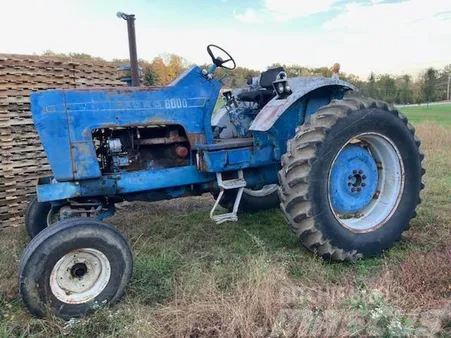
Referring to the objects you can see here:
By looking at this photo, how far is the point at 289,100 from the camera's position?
386cm

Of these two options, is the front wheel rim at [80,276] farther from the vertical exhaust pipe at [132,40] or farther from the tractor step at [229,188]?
the vertical exhaust pipe at [132,40]

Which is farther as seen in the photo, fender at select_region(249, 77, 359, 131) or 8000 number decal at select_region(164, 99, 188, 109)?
fender at select_region(249, 77, 359, 131)

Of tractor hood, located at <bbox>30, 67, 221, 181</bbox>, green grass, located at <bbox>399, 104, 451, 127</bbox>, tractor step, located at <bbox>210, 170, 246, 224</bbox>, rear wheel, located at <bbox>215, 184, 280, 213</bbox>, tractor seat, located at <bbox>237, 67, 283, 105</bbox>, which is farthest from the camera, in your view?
green grass, located at <bbox>399, 104, 451, 127</bbox>

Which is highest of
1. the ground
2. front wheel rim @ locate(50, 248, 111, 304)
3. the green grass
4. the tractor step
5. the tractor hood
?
the tractor hood

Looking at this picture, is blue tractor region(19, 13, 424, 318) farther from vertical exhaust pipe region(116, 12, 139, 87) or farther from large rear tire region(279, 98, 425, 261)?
vertical exhaust pipe region(116, 12, 139, 87)

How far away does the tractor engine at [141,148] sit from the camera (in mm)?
3641

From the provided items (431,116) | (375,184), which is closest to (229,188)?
(375,184)

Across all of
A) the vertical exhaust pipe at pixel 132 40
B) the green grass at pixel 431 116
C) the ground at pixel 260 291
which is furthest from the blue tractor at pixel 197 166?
the green grass at pixel 431 116

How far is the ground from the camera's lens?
8.07ft

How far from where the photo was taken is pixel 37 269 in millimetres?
2750

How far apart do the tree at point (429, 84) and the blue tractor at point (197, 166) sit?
58657 mm

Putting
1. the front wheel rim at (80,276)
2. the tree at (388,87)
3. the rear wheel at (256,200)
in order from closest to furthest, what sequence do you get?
1. the front wheel rim at (80,276)
2. the rear wheel at (256,200)
3. the tree at (388,87)

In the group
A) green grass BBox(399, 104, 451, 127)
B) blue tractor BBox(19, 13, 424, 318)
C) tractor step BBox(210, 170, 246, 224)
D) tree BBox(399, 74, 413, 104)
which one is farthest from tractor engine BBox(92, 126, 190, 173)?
tree BBox(399, 74, 413, 104)

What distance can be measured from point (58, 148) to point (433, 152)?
8412mm
